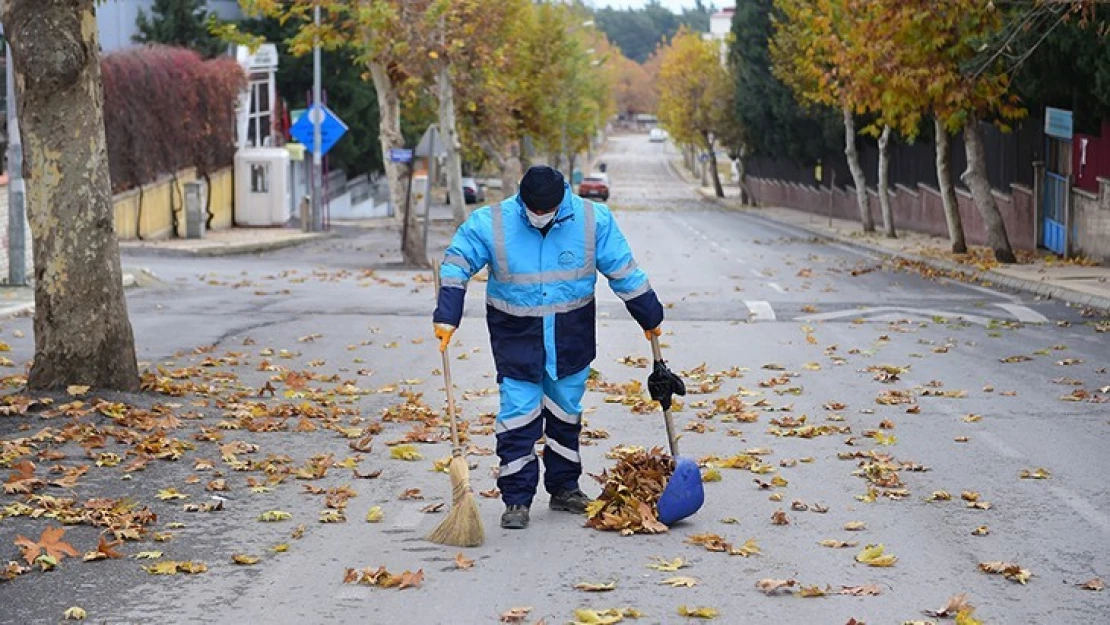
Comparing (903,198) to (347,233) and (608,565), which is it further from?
(608,565)

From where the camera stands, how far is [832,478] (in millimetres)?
10047

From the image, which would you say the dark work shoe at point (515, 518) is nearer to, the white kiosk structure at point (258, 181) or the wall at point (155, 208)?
the wall at point (155, 208)

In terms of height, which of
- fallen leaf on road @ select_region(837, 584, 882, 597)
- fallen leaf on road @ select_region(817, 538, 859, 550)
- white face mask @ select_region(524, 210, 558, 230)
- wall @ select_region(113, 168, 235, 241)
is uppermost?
white face mask @ select_region(524, 210, 558, 230)

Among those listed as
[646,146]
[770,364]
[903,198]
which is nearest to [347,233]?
→ [903,198]

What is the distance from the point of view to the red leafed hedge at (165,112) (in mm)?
42938

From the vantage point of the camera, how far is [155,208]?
45312mm

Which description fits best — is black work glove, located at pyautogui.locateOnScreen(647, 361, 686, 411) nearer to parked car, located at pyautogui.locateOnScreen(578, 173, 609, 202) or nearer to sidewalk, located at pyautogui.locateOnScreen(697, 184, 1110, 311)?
sidewalk, located at pyautogui.locateOnScreen(697, 184, 1110, 311)

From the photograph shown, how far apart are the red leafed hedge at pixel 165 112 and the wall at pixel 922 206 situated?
20.2 metres

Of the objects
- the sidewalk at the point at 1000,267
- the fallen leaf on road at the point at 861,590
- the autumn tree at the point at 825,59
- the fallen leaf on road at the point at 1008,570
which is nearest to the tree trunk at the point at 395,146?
the autumn tree at the point at 825,59

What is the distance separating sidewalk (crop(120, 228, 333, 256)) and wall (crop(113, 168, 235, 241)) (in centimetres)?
63

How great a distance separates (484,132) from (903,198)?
47.3 feet

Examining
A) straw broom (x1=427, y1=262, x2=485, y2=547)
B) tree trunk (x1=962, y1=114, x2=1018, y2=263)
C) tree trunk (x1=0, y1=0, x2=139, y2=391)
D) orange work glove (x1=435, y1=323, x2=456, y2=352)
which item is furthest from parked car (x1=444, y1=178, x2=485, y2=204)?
straw broom (x1=427, y1=262, x2=485, y2=547)

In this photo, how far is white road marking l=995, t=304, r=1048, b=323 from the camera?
802 inches

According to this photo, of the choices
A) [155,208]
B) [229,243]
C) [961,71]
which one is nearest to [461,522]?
[961,71]
